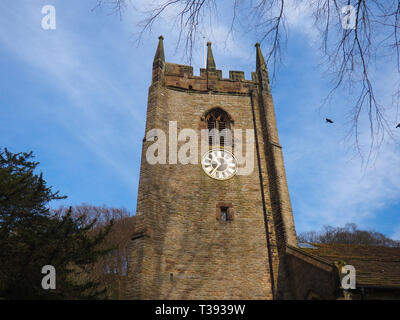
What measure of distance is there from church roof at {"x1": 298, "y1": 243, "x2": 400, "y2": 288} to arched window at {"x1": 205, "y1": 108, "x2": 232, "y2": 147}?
624 centimetres

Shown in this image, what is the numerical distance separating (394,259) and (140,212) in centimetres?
1058

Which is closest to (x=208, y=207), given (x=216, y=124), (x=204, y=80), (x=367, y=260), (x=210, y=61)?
(x=216, y=124)

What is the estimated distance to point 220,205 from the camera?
1526cm

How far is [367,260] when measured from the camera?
45.3ft

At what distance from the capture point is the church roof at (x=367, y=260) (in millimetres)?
11085

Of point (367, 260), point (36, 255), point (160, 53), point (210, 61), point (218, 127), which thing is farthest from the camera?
point (210, 61)

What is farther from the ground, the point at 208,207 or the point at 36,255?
the point at 208,207

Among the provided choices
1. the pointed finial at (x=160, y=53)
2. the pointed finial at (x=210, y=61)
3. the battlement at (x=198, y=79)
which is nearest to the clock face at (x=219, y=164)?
the battlement at (x=198, y=79)

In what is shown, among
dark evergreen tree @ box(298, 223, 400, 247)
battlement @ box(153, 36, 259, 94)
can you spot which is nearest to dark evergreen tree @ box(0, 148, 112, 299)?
battlement @ box(153, 36, 259, 94)

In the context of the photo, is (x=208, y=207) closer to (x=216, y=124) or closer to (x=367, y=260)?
(x=216, y=124)

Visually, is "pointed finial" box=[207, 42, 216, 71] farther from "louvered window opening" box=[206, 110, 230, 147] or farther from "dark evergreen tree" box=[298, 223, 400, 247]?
"dark evergreen tree" box=[298, 223, 400, 247]

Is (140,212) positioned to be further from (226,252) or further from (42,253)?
(42,253)

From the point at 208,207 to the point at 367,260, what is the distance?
21.8 ft
